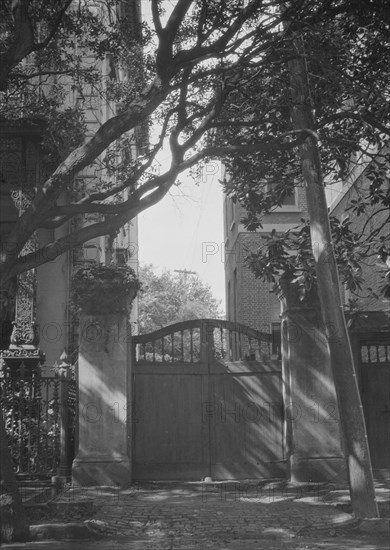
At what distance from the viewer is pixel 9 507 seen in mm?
A: 8164

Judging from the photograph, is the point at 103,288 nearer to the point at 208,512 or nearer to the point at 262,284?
the point at 208,512

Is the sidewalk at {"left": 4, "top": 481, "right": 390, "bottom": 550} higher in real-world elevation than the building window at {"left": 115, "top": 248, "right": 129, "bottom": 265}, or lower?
lower

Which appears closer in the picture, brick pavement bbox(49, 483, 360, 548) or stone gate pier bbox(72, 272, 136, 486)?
brick pavement bbox(49, 483, 360, 548)

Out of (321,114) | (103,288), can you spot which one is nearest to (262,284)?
(321,114)

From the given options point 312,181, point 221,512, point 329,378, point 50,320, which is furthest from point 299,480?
point 50,320

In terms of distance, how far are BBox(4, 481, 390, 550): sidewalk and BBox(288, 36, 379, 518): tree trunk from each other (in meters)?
0.50

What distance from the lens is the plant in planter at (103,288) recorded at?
41.8ft

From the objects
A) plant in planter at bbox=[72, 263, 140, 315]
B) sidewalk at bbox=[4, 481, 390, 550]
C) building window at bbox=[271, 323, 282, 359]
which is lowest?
sidewalk at bbox=[4, 481, 390, 550]

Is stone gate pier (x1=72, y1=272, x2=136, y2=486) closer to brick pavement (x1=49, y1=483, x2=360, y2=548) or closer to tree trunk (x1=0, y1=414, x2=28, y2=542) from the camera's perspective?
brick pavement (x1=49, y1=483, x2=360, y2=548)

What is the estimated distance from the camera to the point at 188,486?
12594 mm

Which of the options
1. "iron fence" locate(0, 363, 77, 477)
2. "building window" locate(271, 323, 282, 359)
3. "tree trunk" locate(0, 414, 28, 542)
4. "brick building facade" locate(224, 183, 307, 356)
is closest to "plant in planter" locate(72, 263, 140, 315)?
"iron fence" locate(0, 363, 77, 477)

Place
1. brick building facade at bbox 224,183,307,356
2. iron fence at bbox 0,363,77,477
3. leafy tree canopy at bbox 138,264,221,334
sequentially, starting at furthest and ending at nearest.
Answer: leafy tree canopy at bbox 138,264,221,334 < brick building facade at bbox 224,183,307,356 < iron fence at bbox 0,363,77,477

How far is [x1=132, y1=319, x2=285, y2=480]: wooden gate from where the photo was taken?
1313 cm

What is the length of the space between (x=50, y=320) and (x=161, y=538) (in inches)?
325
